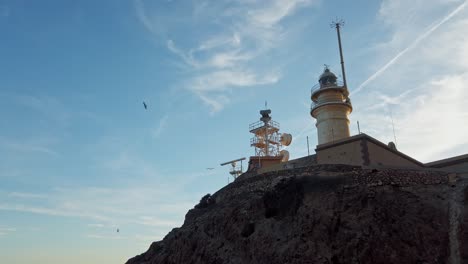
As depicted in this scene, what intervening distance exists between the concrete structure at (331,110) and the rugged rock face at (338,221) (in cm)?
865

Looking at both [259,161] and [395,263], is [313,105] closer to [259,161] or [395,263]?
[259,161]

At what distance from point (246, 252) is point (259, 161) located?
37.9 feet

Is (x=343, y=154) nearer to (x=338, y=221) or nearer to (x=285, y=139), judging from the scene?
(x=338, y=221)

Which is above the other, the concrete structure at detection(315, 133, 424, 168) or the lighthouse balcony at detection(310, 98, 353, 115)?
the lighthouse balcony at detection(310, 98, 353, 115)

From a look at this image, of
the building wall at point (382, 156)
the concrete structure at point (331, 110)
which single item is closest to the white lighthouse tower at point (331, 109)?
the concrete structure at point (331, 110)

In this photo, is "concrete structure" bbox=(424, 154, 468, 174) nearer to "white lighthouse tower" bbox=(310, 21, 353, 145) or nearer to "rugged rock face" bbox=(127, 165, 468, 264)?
"rugged rock face" bbox=(127, 165, 468, 264)

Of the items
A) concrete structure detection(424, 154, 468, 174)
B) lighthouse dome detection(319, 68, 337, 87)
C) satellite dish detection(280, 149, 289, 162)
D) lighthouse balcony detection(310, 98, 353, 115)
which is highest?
lighthouse dome detection(319, 68, 337, 87)

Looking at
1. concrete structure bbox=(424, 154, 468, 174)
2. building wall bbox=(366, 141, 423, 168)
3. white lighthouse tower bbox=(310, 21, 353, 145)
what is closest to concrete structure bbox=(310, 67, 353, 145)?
white lighthouse tower bbox=(310, 21, 353, 145)

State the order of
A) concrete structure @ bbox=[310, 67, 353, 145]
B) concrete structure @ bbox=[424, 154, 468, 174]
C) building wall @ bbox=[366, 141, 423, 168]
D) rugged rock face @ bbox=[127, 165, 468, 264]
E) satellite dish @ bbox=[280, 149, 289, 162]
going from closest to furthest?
1. rugged rock face @ bbox=[127, 165, 468, 264]
2. concrete structure @ bbox=[424, 154, 468, 174]
3. building wall @ bbox=[366, 141, 423, 168]
4. concrete structure @ bbox=[310, 67, 353, 145]
5. satellite dish @ bbox=[280, 149, 289, 162]

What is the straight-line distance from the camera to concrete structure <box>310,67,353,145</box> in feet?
96.5

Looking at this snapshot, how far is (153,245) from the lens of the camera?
27.1 m

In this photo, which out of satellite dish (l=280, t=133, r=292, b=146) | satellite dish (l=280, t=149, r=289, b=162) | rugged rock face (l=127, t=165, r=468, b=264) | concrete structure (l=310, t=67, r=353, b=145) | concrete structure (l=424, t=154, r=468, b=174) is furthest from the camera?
satellite dish (l=280, t=133, r=292, b=146)

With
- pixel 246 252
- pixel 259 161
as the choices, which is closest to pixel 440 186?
pixel 246 252

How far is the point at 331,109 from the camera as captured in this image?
29.9 metres
